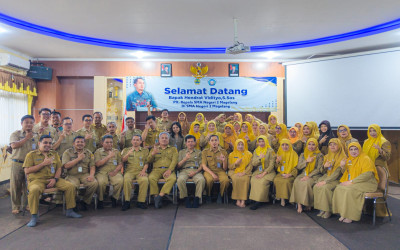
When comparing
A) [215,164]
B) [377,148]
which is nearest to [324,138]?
[377,148]

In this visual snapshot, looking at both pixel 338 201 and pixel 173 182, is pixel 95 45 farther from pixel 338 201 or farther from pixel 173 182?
pixel 338 201

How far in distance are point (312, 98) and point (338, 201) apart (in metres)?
3.62

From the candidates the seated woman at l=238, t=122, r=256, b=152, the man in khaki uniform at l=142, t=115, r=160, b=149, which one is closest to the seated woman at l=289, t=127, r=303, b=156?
the seated woman at l=238, t=122, r=256, b=152

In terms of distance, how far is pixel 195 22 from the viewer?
471cm

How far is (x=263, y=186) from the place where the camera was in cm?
423

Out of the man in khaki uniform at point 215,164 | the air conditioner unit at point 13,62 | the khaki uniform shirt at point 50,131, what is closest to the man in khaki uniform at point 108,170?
the khaki uniform shirt at point 50,131

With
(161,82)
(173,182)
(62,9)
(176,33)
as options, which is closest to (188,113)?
(161,82)

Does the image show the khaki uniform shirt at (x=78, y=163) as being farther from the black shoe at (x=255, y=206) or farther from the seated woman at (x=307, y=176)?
the seated woman at (x=307, y=176)

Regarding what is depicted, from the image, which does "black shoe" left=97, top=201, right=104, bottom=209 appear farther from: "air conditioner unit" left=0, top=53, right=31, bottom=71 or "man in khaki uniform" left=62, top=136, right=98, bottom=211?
"air conditioner unit" left=0, top=53, right=31, bottom=71

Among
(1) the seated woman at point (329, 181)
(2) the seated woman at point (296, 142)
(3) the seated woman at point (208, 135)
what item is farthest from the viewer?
(3) the seated woman at point (208, 135)

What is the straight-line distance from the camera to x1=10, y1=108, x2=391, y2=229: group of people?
12.2 ft

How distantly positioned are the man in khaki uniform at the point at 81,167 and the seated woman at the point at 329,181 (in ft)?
11.2

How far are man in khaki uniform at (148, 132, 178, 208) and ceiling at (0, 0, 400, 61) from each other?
6.92ft

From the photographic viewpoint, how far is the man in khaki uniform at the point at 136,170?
4173 millimetres
